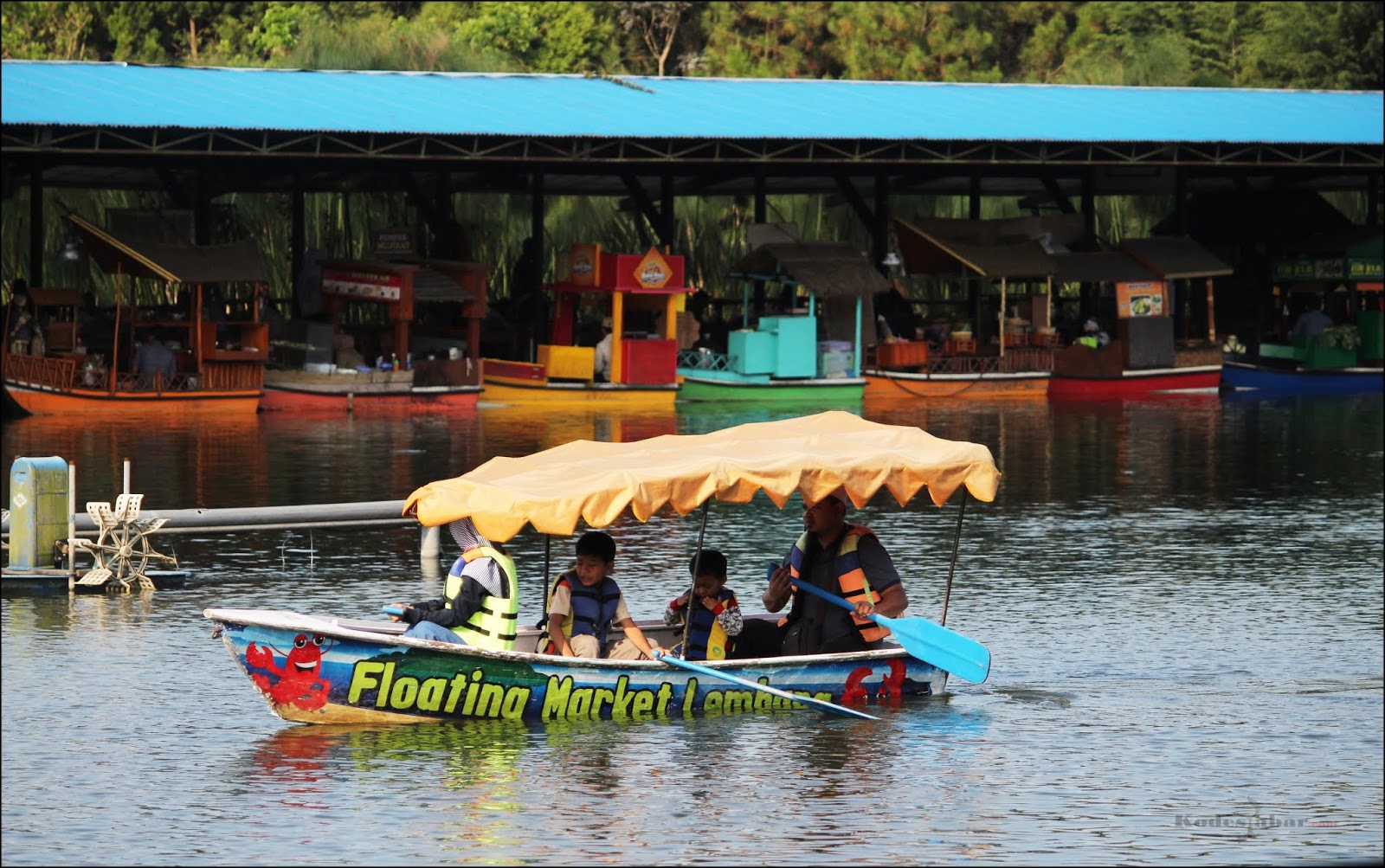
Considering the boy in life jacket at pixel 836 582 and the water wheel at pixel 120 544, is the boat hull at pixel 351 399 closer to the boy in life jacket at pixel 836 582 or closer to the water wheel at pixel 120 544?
the water wheel at pixel 120 544

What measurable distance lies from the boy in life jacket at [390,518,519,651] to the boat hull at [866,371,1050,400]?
2410cm

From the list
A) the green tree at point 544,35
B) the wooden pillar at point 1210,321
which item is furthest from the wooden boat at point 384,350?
the green tree at point 544,35

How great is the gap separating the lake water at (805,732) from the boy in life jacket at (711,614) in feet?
1.84

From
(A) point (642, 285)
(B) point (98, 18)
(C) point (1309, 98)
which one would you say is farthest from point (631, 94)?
(B) point (98, 18)

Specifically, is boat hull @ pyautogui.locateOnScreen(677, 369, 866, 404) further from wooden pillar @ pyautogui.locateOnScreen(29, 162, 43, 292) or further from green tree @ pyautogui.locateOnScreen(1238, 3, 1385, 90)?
green tree @ pyautogui.locateOnScreen(1238, 3, 1385, 90)

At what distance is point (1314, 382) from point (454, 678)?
30540 millimetres

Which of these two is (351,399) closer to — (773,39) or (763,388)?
(763,388)

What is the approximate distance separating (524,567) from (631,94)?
20522 millimetres

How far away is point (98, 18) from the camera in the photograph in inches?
2012

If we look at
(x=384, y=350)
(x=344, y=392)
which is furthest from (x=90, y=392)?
(x=384, y=350)

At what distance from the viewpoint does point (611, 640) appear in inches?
512

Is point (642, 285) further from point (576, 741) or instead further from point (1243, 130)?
point (576, 741)

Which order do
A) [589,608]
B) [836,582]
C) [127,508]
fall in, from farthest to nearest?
[127,508]
[836,582]
[589,608]

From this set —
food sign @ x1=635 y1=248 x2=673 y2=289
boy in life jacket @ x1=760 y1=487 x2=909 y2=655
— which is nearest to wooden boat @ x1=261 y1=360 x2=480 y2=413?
food sign @ x1=635 y1=248 x2=673 y2=289
